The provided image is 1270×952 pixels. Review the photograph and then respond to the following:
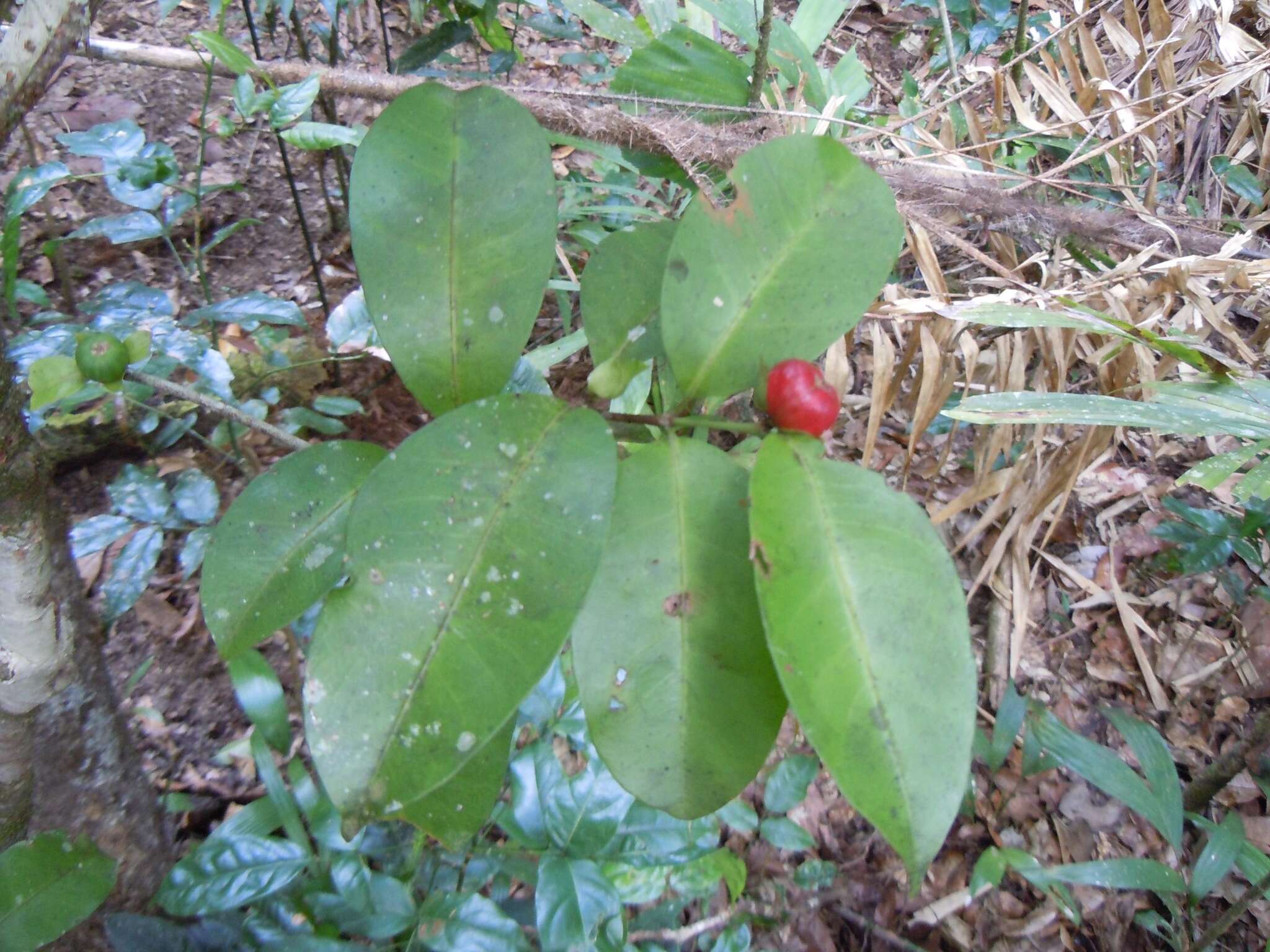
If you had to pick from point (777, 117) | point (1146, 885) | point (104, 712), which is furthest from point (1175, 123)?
point (104, 712)

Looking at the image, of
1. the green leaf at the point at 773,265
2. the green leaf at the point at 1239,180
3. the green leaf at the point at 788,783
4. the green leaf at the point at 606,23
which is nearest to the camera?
the green leaf at the point at 773,265

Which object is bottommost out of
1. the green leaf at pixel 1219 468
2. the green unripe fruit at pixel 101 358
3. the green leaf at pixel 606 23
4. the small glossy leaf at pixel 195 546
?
the small glossy leaf at pixel 195 546

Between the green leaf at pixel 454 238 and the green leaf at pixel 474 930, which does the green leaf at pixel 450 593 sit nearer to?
the green leaf at pixel 454 238

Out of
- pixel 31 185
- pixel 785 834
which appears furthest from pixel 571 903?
pixel 31 185

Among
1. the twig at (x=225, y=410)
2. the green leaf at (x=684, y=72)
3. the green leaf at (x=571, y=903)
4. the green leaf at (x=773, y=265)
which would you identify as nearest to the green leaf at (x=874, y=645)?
the green leaf at (x=773, y=265)

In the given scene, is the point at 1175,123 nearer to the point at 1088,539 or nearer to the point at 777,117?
the point at 1088,539

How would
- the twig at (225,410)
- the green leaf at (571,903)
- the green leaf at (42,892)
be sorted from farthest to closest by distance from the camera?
the green leaf at (571,903)
the green leaf at (42,892)
the twig at (225,410)
